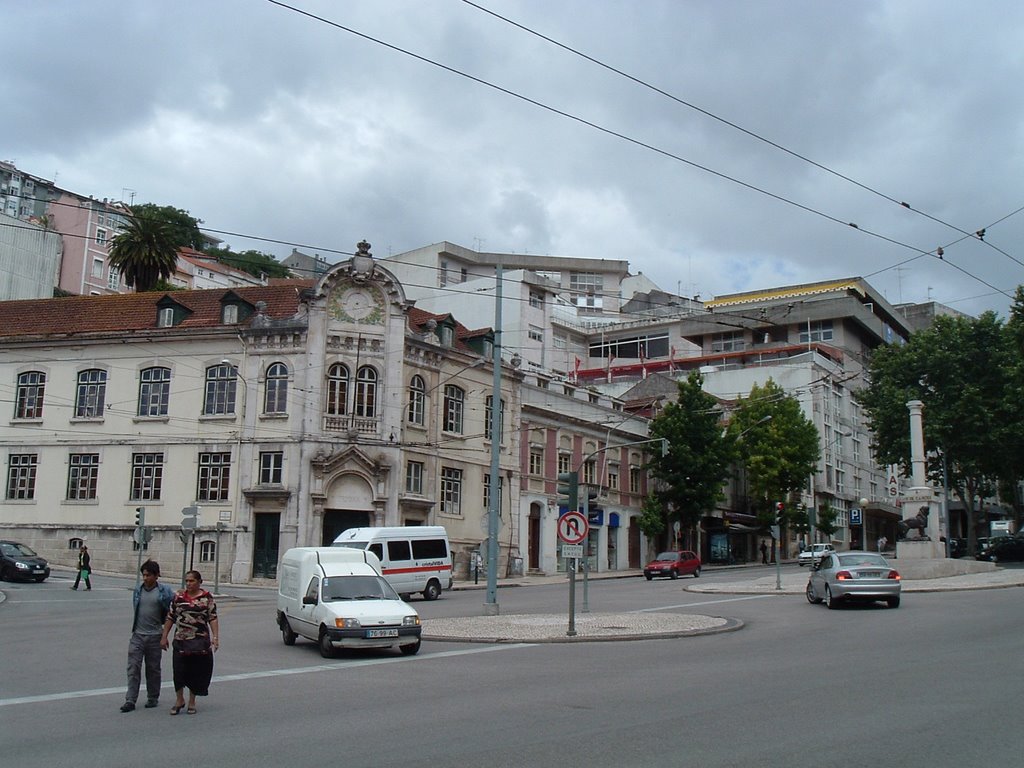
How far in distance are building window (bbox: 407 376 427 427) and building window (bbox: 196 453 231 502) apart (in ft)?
27.1

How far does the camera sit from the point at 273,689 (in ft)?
42.4

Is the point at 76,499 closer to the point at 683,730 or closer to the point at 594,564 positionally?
A: the point at 594,564

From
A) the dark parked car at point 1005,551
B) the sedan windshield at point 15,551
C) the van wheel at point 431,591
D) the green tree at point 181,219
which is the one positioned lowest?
the van wheel at point 431,591

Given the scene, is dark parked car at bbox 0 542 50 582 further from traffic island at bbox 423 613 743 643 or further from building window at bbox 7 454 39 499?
traffic island at bbox 423 613 743 643

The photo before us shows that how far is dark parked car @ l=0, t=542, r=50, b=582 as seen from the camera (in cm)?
3597

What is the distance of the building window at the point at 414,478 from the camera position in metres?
44.9

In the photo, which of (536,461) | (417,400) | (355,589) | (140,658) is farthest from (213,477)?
(140,658)

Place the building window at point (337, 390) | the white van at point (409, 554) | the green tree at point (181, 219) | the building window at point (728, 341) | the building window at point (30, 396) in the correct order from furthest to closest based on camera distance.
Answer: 1. the building window at point (728, 341)
2. the green tree at point (181, 219)
3. the building window at point (30, 396)
4. the building window at point (337, 390)
5. the white van at point (409, 554)

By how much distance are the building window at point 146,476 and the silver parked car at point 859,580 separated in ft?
97.6

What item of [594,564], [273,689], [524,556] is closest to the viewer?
[273,689]

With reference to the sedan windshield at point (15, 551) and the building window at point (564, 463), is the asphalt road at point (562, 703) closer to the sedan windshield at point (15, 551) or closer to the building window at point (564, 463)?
the sedan windshield at point (15, 551)

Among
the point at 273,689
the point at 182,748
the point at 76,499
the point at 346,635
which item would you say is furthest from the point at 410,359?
the point at 182,748

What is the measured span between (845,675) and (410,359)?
3348cm

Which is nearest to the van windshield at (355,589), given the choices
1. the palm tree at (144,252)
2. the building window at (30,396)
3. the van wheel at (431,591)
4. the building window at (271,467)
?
the van wheel at (431,591)
